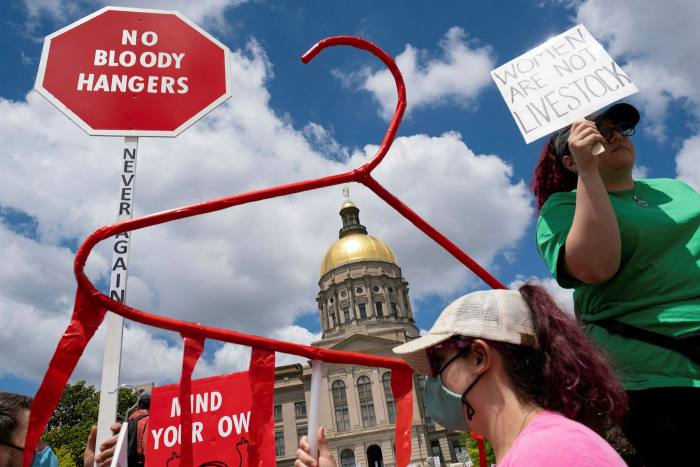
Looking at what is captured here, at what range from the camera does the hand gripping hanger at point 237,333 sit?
1680mm

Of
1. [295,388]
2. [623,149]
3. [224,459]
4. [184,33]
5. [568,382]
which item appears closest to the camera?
[568,382]

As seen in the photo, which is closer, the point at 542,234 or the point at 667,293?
the point at 667,293

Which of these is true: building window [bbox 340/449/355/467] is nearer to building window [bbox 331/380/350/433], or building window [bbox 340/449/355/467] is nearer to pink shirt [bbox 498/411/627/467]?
building window [bbox 331/380/350/433]

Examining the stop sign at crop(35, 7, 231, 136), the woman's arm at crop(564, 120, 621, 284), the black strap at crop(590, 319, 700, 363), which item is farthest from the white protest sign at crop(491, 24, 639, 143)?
the stop sign at crop(35, 7, 231, 136)

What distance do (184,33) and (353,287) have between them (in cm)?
4838

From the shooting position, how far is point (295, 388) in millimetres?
48188

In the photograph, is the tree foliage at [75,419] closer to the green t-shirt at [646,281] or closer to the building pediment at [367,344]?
the building pediment at [367,344]

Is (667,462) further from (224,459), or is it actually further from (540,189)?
(224,459)

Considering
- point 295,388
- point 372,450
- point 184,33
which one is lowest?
point 184,33

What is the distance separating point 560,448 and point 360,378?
4596cm

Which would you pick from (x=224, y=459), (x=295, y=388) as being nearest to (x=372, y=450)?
(x=295, y=388)

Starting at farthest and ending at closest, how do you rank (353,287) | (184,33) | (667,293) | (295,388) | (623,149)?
1. (353,287)
2. (295,388)
3. (184,33)
4. (623,149)
5. (667,293)

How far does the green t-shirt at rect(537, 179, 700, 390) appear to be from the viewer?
1.72 m

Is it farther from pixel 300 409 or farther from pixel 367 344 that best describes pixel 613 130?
pixel 300 409
